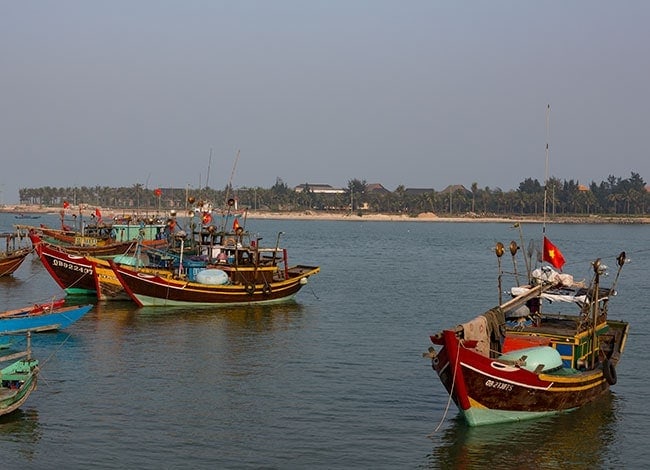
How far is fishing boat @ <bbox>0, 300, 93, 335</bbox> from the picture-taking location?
3444 cm

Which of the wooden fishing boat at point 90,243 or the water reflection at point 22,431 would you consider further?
the wooden fishing boat at point 90,243

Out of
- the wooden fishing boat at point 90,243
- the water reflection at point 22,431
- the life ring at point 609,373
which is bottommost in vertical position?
the water reflection at point 22,431

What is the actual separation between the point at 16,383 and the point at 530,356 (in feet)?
44.1

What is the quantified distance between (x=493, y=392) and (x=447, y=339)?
6.90ft

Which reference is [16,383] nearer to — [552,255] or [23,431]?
[23,431]

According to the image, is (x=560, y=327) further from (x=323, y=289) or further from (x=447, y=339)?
(x=323, y=289)

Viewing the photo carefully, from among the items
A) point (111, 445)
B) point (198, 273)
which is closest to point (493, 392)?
point (111, 445)

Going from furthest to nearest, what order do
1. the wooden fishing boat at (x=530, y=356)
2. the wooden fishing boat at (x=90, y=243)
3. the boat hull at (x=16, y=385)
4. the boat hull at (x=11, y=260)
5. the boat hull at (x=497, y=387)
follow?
the wooden fishing boat at (x=90, y=243) < the boat hull at (x=11, y=260) < the boat hull at (x=16, y=385) < the wooden fishing boat at (x=530, y=356) < the boat hull at (x=497, y=387)

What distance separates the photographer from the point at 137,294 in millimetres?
45031

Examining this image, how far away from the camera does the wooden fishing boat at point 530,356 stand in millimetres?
22453

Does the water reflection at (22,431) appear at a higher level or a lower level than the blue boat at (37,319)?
lower

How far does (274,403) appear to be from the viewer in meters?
26.9

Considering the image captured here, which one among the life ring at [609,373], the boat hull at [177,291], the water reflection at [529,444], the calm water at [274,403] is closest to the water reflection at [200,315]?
the calm water at [274,403]

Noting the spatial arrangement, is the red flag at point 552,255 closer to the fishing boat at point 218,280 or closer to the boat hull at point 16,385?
the boat hull at point 16,385
